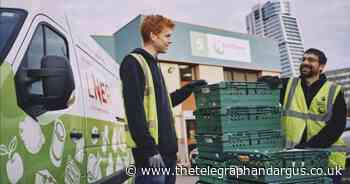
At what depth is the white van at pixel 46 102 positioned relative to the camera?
239 cm

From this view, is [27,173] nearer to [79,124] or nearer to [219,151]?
[79,124]

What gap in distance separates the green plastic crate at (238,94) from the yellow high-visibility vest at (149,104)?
0.78 m

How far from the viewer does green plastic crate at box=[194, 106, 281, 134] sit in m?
3.38

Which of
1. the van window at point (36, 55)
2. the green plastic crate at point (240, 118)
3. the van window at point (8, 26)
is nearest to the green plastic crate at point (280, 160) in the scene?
the green plastic crate at point (240, 118)

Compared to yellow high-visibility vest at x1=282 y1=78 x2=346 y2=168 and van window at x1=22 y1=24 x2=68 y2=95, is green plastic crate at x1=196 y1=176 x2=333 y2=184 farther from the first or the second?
van window at x1=22 y1=24 x2=68 y2=95


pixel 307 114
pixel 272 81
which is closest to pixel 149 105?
pixel 272 81

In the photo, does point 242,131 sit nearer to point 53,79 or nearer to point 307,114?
point 307,114

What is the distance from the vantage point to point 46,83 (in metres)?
2.52

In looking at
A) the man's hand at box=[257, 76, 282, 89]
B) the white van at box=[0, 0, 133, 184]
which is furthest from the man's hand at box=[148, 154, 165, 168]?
the man's hand at box=[257, 76, 282, 89]

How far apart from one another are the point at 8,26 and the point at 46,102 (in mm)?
615

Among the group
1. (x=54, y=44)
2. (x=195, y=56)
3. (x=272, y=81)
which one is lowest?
(x=272, y=81)

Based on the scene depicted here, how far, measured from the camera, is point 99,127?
14.4 feet

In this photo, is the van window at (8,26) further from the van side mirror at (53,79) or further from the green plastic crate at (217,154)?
the green plastic crate at (217,154)

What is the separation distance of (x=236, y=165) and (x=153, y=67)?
3.88ft
